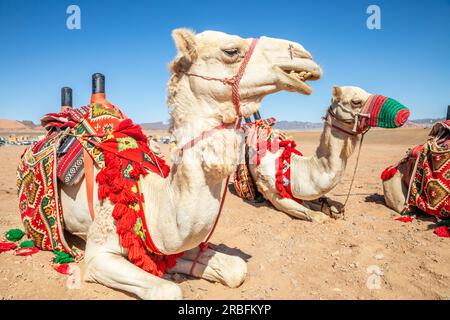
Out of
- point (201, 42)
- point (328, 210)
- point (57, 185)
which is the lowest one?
point (328, 210)

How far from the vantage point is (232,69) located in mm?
2246

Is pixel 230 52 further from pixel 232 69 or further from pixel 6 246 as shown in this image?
pixel 6 246

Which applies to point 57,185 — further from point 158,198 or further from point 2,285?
point 158,198

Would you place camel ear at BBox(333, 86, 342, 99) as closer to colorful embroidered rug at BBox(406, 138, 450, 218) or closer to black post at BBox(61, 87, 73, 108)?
colorful embroidered rug at BBox(406, 138, 450, 218)

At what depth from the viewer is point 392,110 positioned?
4223mm

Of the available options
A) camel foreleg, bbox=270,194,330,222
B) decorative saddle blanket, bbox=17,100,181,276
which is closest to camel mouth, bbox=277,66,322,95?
decorative saddle blanket, bbox=17,100,181,276

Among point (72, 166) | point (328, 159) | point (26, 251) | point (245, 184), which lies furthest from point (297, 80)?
point (245, 184)

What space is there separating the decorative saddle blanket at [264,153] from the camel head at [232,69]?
3.02 meters

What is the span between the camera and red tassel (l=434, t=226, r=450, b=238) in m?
4.35

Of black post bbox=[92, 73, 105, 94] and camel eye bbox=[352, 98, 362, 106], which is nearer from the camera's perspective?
black post bbox=[92, 73, 105, 94]

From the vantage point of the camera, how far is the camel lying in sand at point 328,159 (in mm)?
4500
